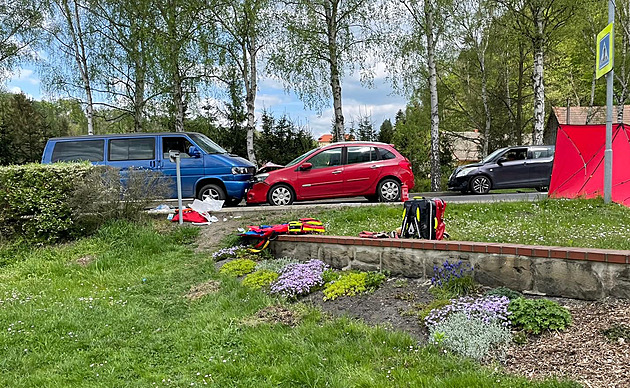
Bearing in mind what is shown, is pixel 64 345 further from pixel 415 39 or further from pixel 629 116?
pixel 629 116

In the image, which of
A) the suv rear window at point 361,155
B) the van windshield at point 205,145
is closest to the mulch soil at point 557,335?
the suv rear window at point 361,155

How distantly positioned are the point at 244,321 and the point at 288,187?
6.42 meters

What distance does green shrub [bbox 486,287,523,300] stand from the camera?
12.8ft

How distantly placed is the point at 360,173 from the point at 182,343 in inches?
286

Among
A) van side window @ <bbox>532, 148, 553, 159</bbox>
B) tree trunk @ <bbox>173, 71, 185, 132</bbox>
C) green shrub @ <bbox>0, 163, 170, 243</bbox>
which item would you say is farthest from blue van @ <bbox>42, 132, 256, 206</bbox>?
van side window @ <bbox>532, 148, 553, 159</bbox>

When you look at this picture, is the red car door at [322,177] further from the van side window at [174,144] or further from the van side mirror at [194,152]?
the van side window at [174,144]

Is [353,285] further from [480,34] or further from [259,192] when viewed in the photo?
[480,34]

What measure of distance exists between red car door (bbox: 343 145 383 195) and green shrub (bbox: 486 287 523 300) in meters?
6.67

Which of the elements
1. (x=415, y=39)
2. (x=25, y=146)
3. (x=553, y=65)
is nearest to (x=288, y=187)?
(x=415, y=39)

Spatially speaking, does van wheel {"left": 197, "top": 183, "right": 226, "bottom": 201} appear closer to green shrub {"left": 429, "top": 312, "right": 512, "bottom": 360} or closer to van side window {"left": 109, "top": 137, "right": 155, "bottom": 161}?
van side window {"left": 109, "top": 137, "right": 155, "bottom": 161}

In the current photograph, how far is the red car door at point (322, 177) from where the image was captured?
1056 cm

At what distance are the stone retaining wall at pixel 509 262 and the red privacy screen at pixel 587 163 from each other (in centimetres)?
626

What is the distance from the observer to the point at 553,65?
2667cm

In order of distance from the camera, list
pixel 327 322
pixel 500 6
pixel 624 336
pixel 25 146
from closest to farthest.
→ pixel 624 336, pixel 327 322, pixel 500 6, pixel 25 146
